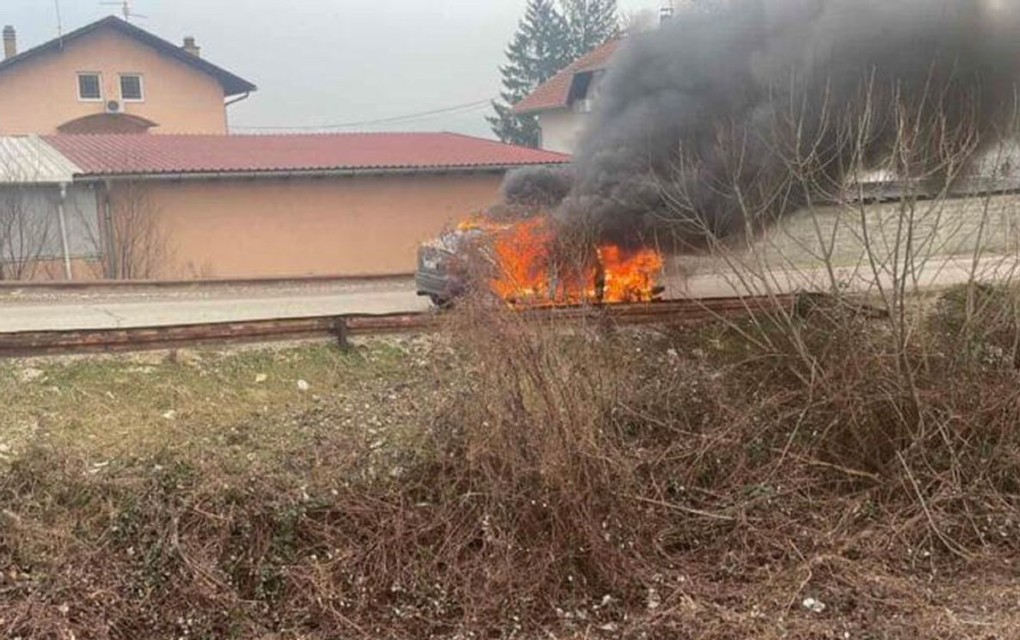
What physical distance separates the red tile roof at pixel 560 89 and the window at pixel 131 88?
12.7 metres

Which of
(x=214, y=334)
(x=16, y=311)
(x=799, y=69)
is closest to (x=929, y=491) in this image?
(x=799, y=69)

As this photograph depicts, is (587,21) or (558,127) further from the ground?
(587,21)

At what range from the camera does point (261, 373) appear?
29.6ft

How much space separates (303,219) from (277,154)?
86.0 inches

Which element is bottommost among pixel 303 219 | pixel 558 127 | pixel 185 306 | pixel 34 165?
pixel 185 306

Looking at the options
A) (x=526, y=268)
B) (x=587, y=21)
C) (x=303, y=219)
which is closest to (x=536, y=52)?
(x=587, y=21)

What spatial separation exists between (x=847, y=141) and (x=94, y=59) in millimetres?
26173

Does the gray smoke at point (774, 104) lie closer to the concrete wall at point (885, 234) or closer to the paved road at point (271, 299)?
the concrete wall at point (885, 234)

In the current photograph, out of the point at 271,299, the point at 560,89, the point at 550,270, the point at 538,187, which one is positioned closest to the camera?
the point at 550,270

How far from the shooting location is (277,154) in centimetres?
2211

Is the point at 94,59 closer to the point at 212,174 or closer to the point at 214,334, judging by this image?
the point at 212,174

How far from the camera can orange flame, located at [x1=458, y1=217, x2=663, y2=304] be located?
9.52 m

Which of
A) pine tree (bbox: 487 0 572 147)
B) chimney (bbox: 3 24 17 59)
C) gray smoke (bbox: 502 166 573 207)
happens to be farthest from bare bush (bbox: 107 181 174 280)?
pine tree (bbox: 487 0 572 147)

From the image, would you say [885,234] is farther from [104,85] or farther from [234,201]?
[104,85]
